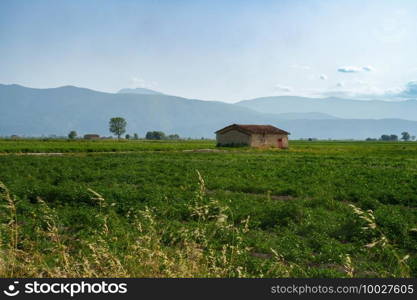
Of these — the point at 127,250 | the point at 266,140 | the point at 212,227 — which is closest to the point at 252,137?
the point at 266,140

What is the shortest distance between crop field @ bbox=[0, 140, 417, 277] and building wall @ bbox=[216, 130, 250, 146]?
57.8 m

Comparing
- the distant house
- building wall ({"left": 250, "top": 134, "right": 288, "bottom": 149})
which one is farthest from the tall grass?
building wall ({"left": 250, "top": 134, "right": 288, "bottom": 149})

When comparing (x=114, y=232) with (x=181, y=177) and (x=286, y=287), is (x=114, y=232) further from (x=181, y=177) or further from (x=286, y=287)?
(x=181, y=177)

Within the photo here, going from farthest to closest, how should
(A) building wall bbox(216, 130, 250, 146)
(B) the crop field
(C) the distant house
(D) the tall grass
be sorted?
(A) building wall bbox(216, 130, 250, 146), (C) the distant house, (B) the crop field, (D) the tall grass

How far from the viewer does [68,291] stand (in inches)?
170

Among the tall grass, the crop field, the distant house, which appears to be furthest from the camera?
the distant house

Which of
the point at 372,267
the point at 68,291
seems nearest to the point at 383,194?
the point at 372,267

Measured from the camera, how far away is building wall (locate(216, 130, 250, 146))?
270 ft

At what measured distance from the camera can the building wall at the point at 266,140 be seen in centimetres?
8188

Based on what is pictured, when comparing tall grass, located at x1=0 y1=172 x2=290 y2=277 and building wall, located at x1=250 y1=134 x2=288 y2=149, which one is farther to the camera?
building wall, located at x1=250 y1=134 x2=288 y2=149

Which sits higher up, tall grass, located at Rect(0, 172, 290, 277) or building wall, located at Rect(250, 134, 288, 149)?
building wall, located at Rect(250, 134, 288, 149)

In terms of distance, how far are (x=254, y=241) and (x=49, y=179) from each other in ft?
54.1

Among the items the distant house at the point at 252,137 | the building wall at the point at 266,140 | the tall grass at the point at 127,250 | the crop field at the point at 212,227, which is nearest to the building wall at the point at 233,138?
the distant house at the point at 252,137

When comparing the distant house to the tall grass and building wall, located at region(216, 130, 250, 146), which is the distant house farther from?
the tall grass
